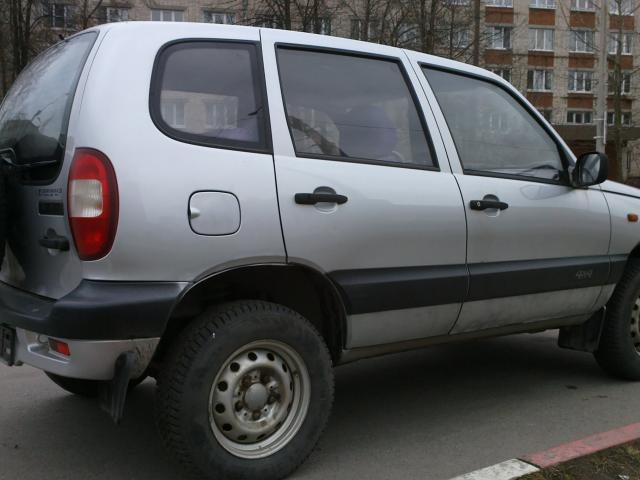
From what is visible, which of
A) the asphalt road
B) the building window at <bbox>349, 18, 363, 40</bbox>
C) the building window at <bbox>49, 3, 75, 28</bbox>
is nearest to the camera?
the asphalt road

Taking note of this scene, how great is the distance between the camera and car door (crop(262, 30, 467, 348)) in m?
2.81

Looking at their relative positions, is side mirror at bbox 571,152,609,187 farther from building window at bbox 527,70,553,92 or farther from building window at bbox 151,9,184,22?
building window at bbox 527,70,553,92

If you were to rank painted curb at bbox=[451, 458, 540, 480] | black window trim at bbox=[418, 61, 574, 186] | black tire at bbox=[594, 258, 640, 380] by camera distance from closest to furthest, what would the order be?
1. painted curb at bbox=[451, 458, 540, 480]
2. black window trim at bbox=[418, 61, 574, 186]
3. black tire at bbox=[594, 258, 640, 380]

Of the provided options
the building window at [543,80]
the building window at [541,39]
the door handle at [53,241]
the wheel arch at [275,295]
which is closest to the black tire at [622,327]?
the wheel arch at [275,295]

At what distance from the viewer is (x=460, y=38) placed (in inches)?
870

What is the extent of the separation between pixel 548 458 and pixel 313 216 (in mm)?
1607

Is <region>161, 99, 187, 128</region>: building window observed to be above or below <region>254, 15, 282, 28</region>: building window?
below

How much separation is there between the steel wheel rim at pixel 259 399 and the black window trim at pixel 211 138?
0.83m

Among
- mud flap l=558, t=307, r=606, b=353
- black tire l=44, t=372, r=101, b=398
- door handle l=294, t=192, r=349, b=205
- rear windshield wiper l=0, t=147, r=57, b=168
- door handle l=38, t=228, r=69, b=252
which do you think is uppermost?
rear windshield wiper l=0, t=147, r=57, b=168

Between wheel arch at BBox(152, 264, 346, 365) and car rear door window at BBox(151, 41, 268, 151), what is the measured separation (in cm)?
55

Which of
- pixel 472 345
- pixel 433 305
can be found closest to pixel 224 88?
pixel 433 305

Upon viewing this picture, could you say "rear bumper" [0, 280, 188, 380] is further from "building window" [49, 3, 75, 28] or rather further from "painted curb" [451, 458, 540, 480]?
"building window" [49, 3, 75, 28]

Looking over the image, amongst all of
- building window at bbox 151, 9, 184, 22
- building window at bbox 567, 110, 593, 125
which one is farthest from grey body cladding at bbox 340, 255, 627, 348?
building window at bbox 567, 110, 593, 125

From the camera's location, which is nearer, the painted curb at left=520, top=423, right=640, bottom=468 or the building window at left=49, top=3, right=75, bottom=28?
the painted curb at left=520, top=423, right=640, bottom=468
